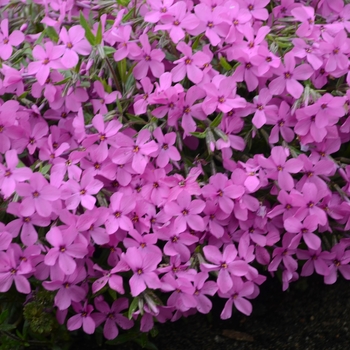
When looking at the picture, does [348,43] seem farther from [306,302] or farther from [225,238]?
[306,302]

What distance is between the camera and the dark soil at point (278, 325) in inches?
76.2

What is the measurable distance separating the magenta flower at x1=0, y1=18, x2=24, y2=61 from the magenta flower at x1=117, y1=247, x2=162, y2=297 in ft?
2.71

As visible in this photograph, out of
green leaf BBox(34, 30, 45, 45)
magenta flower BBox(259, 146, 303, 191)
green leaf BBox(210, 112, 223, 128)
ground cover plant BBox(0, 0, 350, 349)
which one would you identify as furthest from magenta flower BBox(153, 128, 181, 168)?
green leaf BBox(34, 30, 45, 45)

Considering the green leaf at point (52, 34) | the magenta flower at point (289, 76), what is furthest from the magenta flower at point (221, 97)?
the green leaf at point (52, 34)

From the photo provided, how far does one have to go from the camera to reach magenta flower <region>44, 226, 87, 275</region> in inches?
62.9

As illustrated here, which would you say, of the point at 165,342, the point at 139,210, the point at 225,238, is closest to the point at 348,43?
the point at 225,238

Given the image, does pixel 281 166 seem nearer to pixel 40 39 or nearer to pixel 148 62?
pixel 148 62

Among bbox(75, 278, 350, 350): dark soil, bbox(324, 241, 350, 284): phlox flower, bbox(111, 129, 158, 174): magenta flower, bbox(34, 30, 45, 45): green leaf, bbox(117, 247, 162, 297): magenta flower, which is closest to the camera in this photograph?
bbox(117, 247, 162, 297): magenta flower

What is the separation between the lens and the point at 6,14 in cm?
228

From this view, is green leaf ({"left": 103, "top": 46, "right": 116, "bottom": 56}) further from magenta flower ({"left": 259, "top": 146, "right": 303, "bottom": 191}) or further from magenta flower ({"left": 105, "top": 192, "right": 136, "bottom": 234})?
magenta flower ({"left": 259, "top": 146, "right": 303, "bottom": 191})

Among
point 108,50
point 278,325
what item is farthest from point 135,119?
point 278,325

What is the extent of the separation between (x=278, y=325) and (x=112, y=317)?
571mm

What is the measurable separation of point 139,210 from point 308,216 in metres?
0.47

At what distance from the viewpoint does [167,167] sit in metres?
1.77
